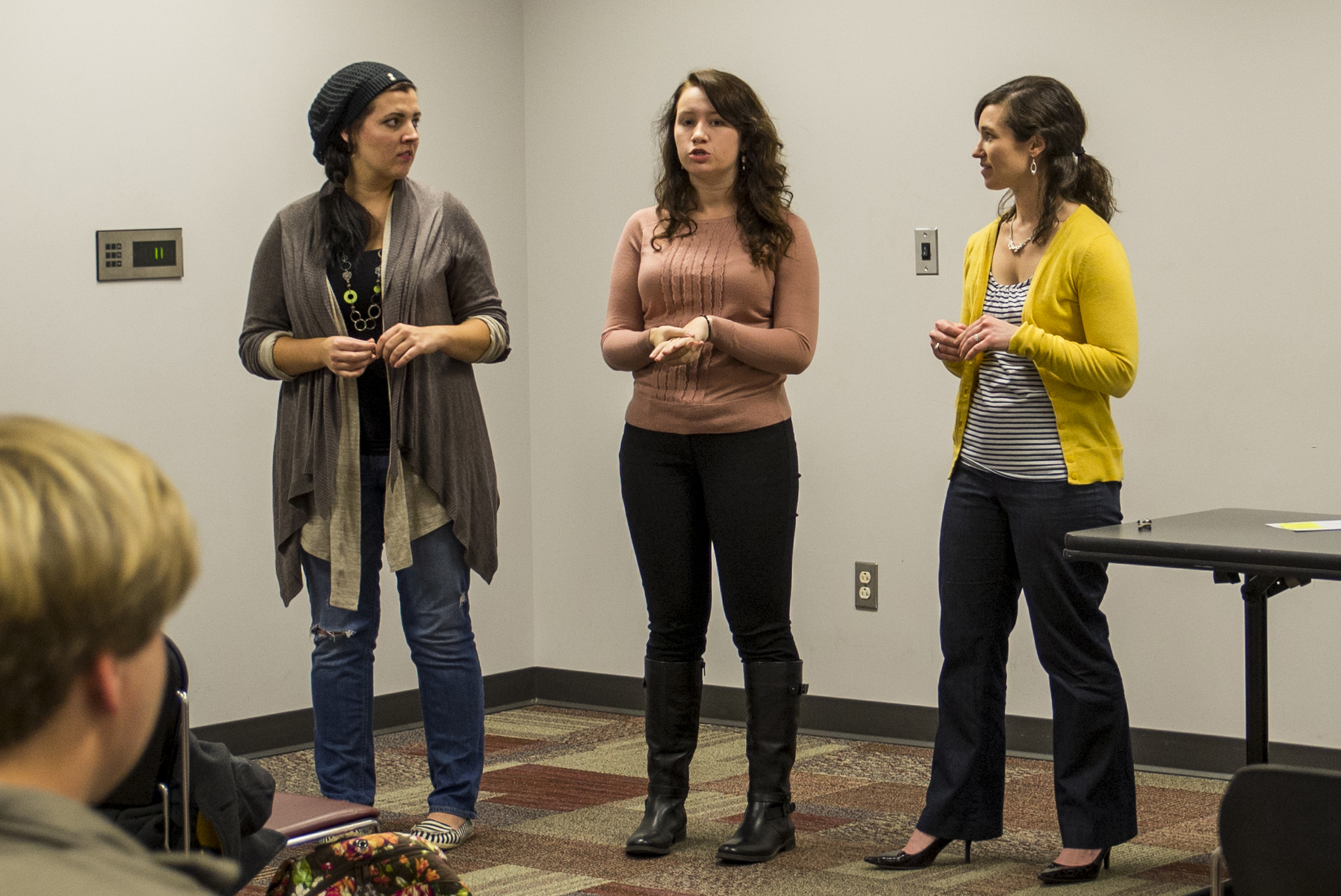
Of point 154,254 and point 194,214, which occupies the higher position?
point 194,214

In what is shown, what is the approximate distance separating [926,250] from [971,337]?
1.33 meters

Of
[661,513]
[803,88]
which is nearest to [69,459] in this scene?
[661,513]

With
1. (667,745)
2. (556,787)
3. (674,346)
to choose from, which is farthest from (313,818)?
(556,787)

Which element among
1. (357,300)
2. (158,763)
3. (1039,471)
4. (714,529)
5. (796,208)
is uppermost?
(796,208)

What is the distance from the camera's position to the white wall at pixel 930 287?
3.51 metres

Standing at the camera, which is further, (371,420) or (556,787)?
(556,787)

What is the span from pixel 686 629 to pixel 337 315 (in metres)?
0.94

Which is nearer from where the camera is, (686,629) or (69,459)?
(69,459)

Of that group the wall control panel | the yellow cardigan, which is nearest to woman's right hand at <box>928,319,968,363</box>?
the yellow cardigan

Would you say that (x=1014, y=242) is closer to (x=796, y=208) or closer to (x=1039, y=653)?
(x=1039, y=653)

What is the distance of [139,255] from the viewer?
3738 millimetres

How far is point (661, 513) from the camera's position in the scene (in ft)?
9.71

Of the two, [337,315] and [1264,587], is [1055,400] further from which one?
[337,315]

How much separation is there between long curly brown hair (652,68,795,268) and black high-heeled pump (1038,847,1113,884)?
127 cm
